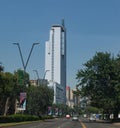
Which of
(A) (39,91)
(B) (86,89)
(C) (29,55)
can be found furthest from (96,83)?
(C) (29,55)

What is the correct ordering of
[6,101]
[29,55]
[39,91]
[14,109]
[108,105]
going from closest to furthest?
[29,55], [108,105], [39,91], [6,101], [14,109]

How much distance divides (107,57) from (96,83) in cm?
604

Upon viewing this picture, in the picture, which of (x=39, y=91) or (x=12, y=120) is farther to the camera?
(x=39, y=91)

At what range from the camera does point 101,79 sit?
9250 centimetres

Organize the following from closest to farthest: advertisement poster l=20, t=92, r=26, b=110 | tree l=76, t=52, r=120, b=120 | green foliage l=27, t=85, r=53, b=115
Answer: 1. advertisement poster l=20, t=92, r=26, b=110
2. tree l=76, t=52, r=120, b=120
3. green foliage l=27, t=85, r=53, b=115

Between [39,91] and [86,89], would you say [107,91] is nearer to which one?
[86,89]

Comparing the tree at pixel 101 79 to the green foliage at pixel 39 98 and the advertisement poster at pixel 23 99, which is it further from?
the advertisement poster at pixel 23 99

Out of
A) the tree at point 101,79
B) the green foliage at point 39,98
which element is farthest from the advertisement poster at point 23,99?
the green foliage at point 39,98

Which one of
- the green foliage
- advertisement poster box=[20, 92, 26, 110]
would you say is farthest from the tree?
advertisement poster box=[20, 92, 26, 110]

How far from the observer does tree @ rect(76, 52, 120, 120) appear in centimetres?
8994

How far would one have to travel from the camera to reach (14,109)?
135m

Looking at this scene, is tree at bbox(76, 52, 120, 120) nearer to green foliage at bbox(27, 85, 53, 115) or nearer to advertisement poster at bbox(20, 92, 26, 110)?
green foliage at bbox(27, 85, 53, 115)

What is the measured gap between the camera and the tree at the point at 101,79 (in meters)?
89.9

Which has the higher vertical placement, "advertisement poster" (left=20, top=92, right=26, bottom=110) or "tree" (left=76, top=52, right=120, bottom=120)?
"tree" (left=76, top=52, right=120, bottom=120)
